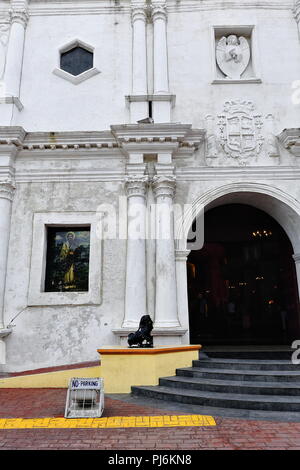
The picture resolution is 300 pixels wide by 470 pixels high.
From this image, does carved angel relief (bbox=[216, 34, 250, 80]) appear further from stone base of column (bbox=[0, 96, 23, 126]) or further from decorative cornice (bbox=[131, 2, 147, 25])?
stone base of column (bbox=[0, 96, 23, 126])

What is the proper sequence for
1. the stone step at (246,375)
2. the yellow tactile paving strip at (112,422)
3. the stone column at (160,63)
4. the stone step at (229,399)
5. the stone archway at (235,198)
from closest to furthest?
the yellow tactile paving strip at (112,422), the stone step at (229,399), the stone step at (246,375), the stone archway at (235,198), the stone column at (160,63)

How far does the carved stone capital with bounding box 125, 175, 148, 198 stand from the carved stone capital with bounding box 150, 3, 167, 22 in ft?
19.1

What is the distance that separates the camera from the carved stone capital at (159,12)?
11.2 metres

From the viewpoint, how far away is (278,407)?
17.8ft

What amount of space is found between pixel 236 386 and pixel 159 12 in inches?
449

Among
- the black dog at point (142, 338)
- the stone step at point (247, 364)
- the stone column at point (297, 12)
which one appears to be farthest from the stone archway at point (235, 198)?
the stone column at point (297, 12)

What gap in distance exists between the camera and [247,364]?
23.2 feet

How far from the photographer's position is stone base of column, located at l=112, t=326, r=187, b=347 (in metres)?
8.45

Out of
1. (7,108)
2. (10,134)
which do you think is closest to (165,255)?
(10,134)

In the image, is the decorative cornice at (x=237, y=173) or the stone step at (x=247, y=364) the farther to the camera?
the decorative cornice at (x=237, y=173)

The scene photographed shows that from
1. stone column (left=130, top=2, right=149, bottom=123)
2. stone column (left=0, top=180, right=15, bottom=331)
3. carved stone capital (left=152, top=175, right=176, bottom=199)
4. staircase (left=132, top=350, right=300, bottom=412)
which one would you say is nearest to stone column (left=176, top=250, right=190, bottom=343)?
staircase (left=132, top=350, right=300, bottom=412)

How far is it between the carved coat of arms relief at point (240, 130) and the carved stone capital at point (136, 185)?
267cm

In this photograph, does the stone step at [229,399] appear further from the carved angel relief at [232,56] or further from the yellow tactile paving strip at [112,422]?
the carved angel relief at [232,56]

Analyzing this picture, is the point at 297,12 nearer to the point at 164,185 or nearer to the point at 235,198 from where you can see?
the point at 235,198
